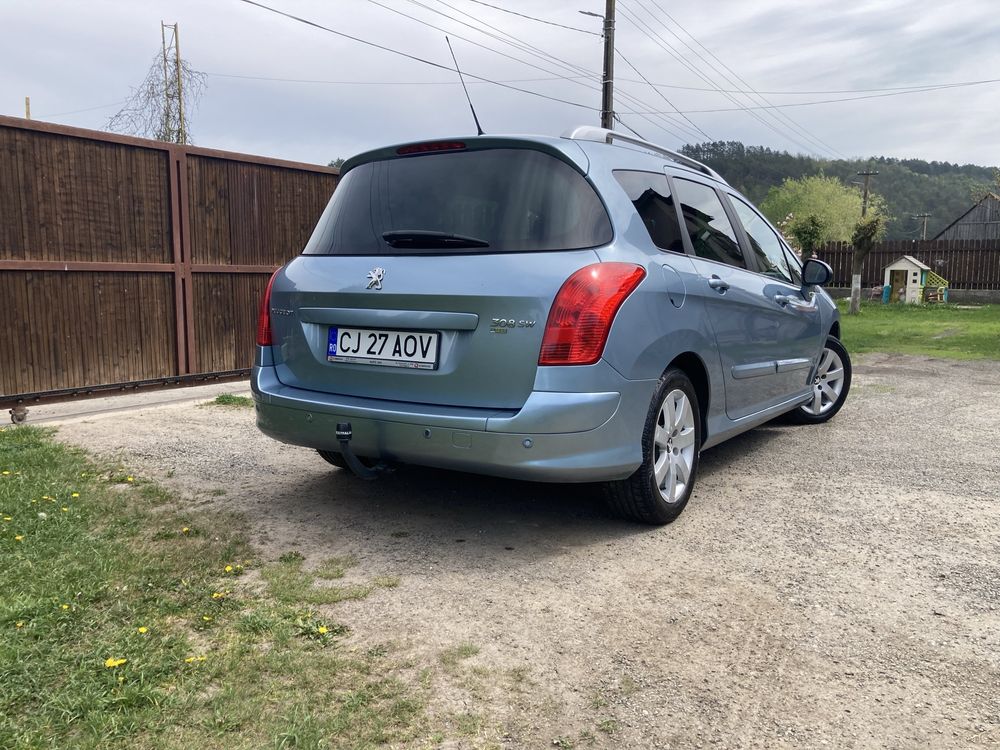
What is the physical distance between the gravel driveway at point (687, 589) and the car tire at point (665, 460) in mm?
131

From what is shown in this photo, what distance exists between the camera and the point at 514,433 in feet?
10.4

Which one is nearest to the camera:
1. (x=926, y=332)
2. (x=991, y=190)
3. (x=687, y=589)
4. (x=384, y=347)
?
(x=687, y=589)

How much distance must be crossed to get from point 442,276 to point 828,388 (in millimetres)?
4369

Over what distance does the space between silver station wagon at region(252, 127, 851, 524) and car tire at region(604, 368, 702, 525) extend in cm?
1

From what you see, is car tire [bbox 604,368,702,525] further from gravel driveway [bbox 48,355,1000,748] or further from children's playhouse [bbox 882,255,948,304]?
children's playhouse [bbox 882,255,948,304]

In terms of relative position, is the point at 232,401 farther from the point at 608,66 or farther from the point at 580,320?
the point at 608,66

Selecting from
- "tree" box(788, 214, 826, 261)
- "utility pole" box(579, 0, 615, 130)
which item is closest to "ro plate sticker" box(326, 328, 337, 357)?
"utility pole" box(579, 0, 615, 130)

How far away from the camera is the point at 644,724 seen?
84.4 inches

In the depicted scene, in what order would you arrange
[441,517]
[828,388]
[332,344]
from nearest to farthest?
1. [332,344]
2. [441,517]
3. [828,388]

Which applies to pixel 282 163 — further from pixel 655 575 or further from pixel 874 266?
pixel 874 266

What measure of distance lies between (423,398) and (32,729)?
1.80 metres

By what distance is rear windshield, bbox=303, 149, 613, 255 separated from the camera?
3.38 meters

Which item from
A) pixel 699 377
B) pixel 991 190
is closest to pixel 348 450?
pixel 699 377

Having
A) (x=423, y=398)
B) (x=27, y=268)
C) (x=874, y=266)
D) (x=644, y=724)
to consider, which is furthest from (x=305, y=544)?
(x=874, y=266)
